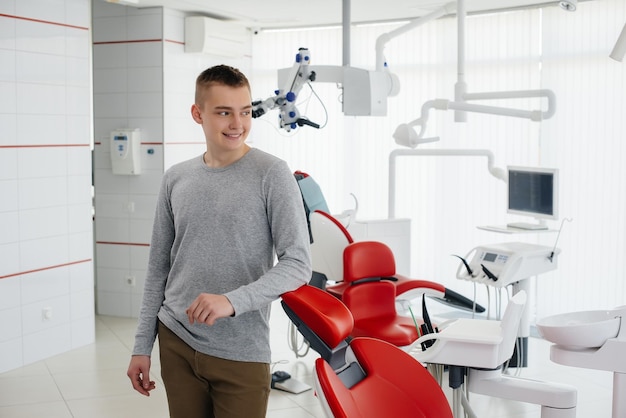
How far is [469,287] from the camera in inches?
253

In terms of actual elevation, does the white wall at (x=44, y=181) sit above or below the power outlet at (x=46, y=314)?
above

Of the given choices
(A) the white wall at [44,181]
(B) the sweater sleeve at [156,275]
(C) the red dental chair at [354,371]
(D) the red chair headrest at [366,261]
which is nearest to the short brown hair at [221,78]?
(B) the sweater sleeve at [156,275]

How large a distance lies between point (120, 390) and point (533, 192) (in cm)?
279

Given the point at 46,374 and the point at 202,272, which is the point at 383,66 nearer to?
the point at 46,374

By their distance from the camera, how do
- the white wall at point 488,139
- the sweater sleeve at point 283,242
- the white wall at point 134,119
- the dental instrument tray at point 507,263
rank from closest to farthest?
the sweater sleeve at point 283,242 < the dental instrument tray at point 507,263 < the white wall at point 488,139 < the white wall at point 134,119

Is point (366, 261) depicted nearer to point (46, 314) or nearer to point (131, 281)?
point (46, 314)

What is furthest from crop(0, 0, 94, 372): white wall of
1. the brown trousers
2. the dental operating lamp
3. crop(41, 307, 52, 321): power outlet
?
the brown trousers

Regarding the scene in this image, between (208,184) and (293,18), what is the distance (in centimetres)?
489

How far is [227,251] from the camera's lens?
1.84 meters

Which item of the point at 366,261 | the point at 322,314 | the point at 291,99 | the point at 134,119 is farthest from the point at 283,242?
the point at 134,119

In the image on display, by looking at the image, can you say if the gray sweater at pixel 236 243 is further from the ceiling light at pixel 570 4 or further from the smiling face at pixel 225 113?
the ceiling light at pixel 570 4

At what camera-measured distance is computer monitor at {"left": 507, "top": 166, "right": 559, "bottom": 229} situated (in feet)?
15.1

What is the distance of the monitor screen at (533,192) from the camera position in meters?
4.59

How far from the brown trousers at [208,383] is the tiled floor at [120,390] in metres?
2.21
